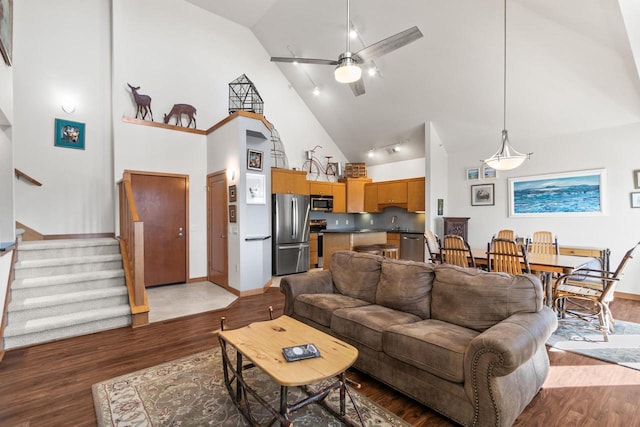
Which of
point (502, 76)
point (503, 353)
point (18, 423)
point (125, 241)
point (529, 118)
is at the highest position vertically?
point (502, 76)

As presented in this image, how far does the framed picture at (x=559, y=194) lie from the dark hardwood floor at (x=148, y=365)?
337cm

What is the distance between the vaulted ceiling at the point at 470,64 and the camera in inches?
152

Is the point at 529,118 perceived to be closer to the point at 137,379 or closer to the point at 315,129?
the point at 315,129

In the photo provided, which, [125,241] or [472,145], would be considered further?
[472,145]

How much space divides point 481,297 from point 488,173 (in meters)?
4.73

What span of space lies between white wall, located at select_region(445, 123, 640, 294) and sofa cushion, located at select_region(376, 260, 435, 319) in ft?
13.6

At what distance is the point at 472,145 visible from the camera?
6.22 meters

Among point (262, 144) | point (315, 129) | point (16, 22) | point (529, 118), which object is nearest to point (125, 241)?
point (262, 144)

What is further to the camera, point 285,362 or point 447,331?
point 447,331

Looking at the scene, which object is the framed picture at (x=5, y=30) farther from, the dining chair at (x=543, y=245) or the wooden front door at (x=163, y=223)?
the dining chair at (x=543, y=245)

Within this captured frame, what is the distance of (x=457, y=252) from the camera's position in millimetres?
3732

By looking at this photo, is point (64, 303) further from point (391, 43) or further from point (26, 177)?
point (391, 43)

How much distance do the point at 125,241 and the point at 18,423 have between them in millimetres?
2880

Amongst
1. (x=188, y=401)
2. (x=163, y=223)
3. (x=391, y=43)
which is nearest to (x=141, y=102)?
(x=163, y=223)
